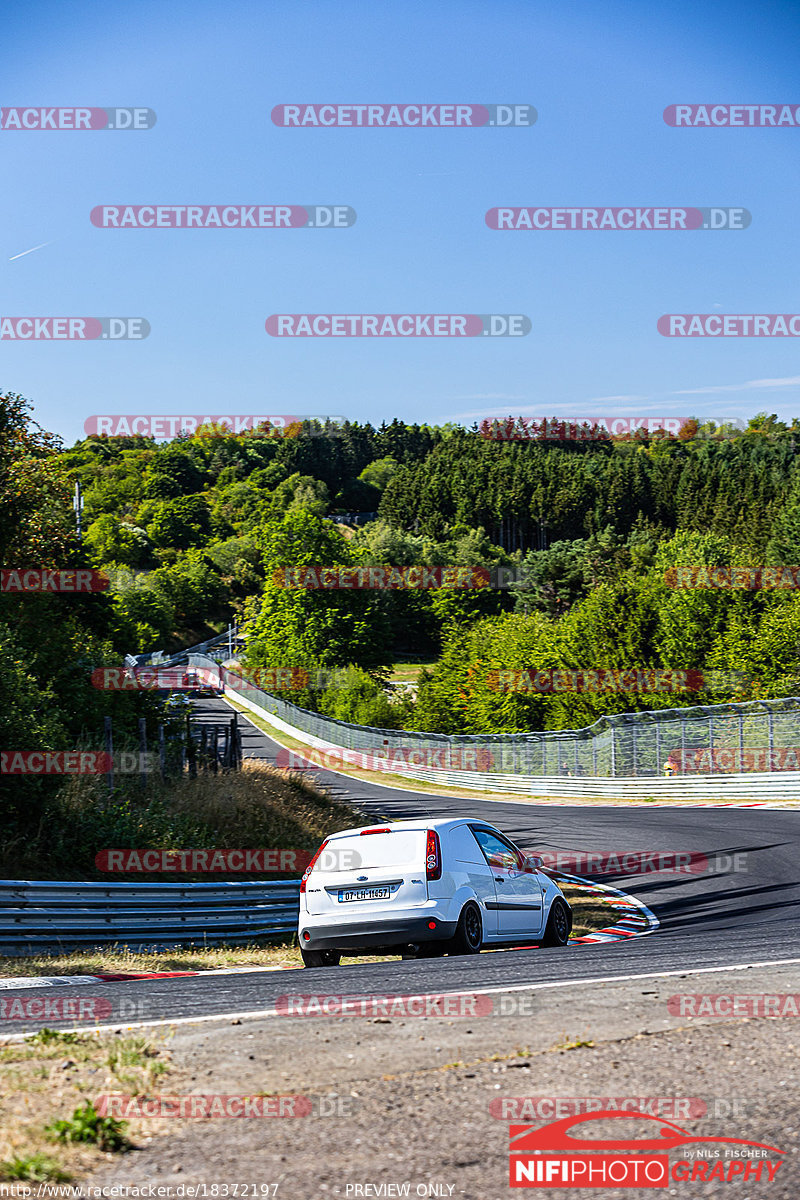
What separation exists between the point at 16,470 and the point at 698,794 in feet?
68.2

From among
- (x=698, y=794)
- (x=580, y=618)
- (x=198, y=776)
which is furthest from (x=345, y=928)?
(x=580, y=618)

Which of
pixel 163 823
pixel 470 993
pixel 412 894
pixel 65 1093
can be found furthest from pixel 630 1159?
pixel 163 823

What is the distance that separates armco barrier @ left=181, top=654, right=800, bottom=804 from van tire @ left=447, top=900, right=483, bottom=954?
62.8ft

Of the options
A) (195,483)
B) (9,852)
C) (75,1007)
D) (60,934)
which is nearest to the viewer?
(75,1007)

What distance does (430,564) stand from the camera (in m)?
140

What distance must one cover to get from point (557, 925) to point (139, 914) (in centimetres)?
482

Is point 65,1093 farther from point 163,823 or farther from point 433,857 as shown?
point 163,823

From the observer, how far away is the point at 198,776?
19.7 m

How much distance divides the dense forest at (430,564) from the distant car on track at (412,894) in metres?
5.75

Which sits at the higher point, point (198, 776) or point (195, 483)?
point (195, 483)

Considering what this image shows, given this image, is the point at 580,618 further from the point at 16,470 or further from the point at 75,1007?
the point at 75,1007

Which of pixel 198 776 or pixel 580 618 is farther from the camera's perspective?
pixel 580 618

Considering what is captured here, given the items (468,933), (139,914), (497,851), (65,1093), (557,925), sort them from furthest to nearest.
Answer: (139,914)
(557,925)
(497,851)
(468,933)
(65,1093)

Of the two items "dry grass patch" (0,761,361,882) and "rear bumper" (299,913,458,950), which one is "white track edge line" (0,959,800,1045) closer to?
"rear bumper" (299,913,458,950)
